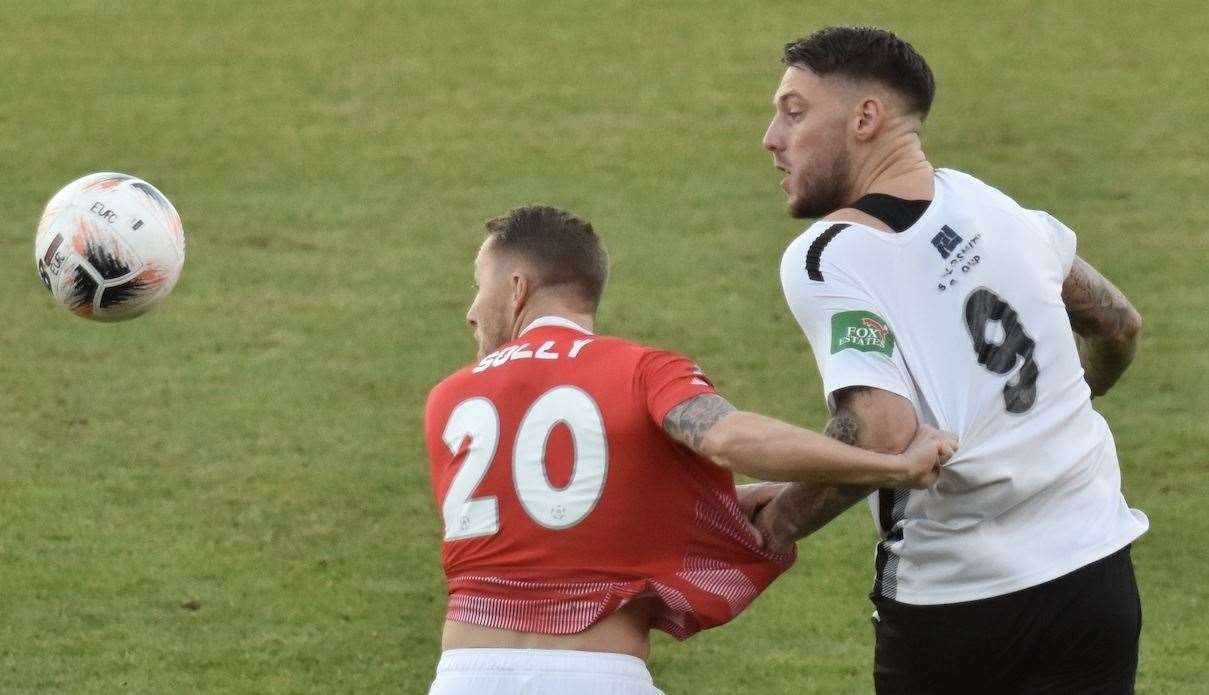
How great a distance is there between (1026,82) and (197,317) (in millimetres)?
8441

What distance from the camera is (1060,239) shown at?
461 cm

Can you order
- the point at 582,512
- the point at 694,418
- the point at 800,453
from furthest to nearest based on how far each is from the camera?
the point at 582,512, the point at 694,418, the point at 800,453

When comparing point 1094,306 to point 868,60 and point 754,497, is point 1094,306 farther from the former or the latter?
point 754,497

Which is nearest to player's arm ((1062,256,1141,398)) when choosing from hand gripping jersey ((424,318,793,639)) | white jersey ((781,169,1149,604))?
white jersey ((781,169,1149,604))

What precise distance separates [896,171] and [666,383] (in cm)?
86

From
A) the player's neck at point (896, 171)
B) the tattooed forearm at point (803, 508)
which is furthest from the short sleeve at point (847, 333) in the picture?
the player's neck at point (896, 171)

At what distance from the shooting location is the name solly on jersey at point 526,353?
14.3 ft

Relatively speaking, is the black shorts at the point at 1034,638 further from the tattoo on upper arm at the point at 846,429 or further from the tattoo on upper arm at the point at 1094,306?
the tattoo on upper arm at the point at 1094,306

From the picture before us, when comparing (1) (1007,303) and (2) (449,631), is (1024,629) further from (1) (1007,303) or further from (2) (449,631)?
(2) (449,631)

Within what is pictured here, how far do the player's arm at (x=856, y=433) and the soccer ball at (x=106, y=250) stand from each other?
295cm

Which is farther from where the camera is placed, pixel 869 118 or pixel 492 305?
pixel 492 305

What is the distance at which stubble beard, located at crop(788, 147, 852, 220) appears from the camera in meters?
4.57

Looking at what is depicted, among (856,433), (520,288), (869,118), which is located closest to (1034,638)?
(856,433)

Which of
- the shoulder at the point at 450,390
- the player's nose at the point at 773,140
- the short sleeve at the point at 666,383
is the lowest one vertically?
the short sleeve at the point at 666,383
